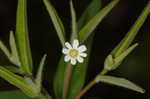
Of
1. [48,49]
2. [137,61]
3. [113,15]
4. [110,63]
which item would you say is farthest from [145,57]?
[110,63]

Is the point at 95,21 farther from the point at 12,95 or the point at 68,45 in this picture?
the point at 12,95

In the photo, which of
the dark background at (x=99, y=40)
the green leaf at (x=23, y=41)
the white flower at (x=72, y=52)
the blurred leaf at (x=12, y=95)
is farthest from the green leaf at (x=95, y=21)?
the dark background at (x=99, y=40)

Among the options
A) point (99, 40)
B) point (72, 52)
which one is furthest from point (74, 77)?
point (99, 40)

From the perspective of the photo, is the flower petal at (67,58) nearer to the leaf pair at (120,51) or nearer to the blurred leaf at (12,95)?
the leaf pair at (120,51)

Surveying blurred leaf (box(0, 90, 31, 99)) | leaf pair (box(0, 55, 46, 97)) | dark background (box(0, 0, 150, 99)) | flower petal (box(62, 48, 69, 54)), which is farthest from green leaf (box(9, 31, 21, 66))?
dark background (box(0, 0, 150, 99))

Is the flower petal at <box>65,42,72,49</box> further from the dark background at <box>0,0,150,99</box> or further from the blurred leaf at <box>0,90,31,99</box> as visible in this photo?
the dark background at <box>0,0,150,99</box>

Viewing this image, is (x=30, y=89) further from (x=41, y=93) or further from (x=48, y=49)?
(x=48, y=49)
